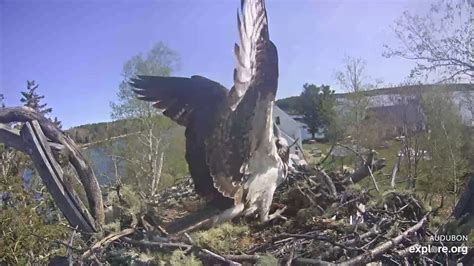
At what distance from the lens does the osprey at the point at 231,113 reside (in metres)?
1.90

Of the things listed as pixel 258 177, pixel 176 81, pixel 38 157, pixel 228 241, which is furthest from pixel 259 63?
pixel 38 157

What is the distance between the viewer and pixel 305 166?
2.93 m

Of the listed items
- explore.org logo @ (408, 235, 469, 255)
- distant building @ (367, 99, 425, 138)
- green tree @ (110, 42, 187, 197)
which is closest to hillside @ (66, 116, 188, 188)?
green tree @ (110, 42, 187, 197)

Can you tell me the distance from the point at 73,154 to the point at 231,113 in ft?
2.25

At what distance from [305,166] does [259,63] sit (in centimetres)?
121

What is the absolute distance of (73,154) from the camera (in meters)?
1.67

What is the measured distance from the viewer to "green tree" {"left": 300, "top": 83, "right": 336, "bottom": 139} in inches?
820

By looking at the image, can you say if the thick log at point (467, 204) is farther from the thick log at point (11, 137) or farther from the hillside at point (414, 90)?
the hillside at point (414, 90)

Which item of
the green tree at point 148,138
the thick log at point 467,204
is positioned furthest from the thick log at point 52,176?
the green tree at point 148,138

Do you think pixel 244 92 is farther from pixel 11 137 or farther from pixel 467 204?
pixel 467 204

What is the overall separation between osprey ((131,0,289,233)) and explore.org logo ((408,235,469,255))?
846 mm

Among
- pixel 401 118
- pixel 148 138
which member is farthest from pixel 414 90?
pixel 148 138

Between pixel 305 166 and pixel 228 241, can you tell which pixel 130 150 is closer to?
pixel 305 166

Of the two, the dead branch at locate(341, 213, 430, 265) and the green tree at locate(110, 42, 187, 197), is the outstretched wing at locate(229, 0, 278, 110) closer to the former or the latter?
the dead branch at locate(341, 213, 430, 265)
